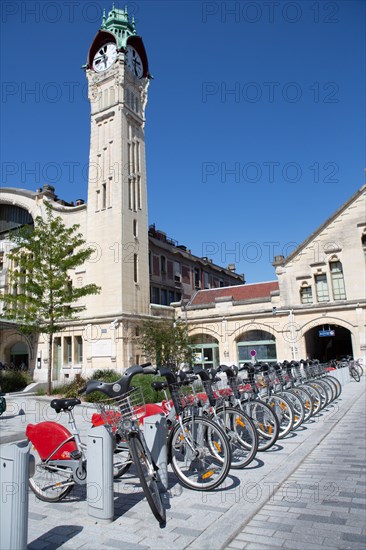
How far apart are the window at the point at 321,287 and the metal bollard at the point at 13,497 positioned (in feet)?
85.1

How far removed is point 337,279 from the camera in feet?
87.9

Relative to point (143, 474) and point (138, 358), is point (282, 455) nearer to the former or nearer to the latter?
point (143, 474)

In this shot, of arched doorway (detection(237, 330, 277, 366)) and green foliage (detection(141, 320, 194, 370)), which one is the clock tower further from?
arched doorway (detection(237, 330, 277, 366))

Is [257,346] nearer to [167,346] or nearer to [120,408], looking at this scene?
[167,346]

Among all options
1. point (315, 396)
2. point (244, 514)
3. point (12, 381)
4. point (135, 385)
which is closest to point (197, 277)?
point (12, 381)

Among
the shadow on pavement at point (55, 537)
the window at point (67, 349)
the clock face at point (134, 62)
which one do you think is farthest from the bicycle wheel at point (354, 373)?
the clock face at point (134, 62)

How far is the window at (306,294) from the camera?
27469 millimetres

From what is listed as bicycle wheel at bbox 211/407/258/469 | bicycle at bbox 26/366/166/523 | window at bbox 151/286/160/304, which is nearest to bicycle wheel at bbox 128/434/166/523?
bicycle at bbox 26/366/166/523

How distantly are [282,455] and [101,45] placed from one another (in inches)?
1292

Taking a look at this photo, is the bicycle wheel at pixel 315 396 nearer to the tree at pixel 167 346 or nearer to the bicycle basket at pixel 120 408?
the bicycle basket at pixel 120 408

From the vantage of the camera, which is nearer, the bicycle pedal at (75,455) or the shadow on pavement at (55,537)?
the shadow on pavement at (55,537)

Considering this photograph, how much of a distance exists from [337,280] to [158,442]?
24425 mm

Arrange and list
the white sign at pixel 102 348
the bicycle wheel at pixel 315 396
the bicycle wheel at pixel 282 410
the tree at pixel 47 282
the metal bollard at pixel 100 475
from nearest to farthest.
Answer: the metal bollard at pixel 100 475 → the bicycle wheel at pixel 282 410 → the bicycle wheel at pixel 315 396 → the tree at pixel 47 282 → the white sign at pixel 102 348

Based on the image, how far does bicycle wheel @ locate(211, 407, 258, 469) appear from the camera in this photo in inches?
227
